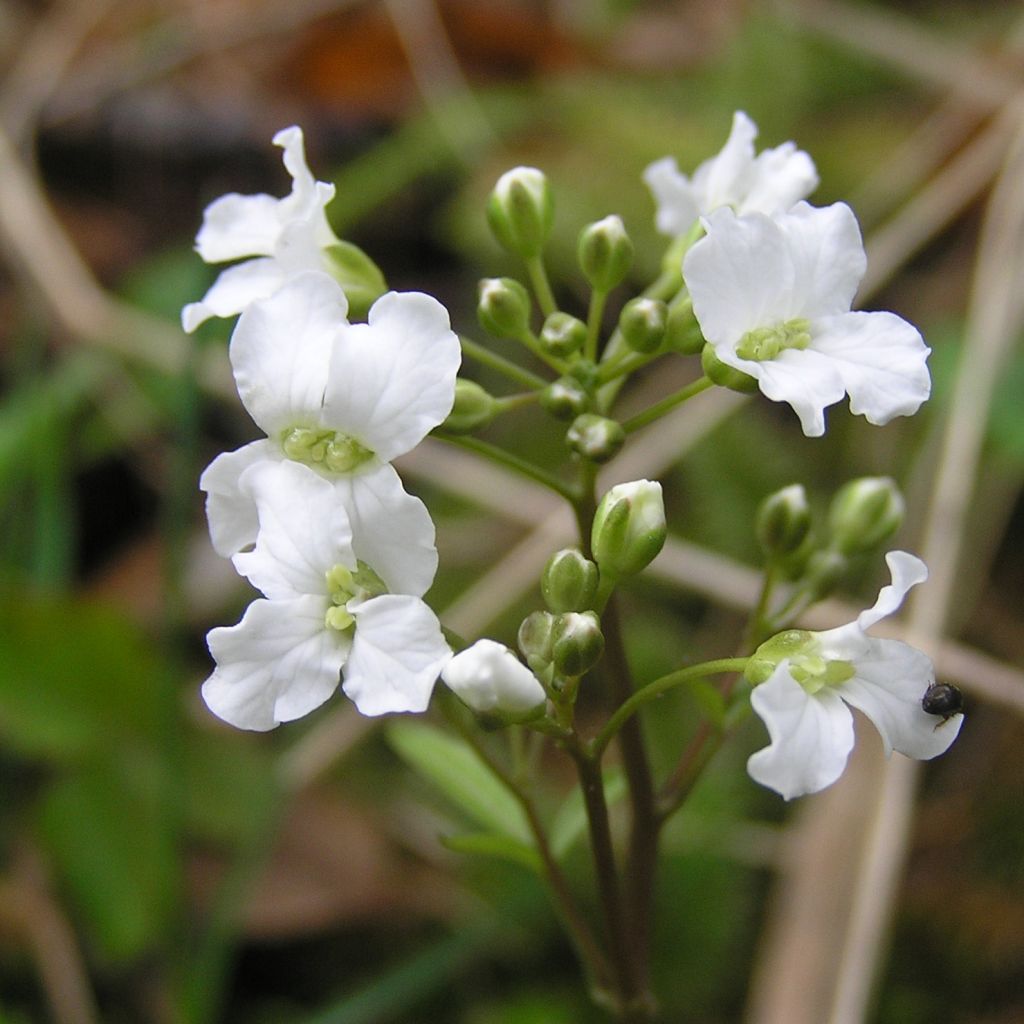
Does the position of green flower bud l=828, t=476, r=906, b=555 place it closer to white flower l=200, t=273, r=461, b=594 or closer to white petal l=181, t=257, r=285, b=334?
white flower l=200, t=273, r=461, b=594

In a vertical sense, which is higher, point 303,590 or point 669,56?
point 303,590

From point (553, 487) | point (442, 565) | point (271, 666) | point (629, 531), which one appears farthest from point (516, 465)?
point (442, 565)

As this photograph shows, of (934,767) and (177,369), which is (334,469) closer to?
(934,767)

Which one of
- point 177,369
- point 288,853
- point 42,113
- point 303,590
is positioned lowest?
point 288,853

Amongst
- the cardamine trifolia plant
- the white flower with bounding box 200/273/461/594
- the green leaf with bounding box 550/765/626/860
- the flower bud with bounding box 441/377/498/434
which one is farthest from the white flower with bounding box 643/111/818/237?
the green leaf with bounding box 550/765/626/860

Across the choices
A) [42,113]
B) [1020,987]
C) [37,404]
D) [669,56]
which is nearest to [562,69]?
[669,56]
